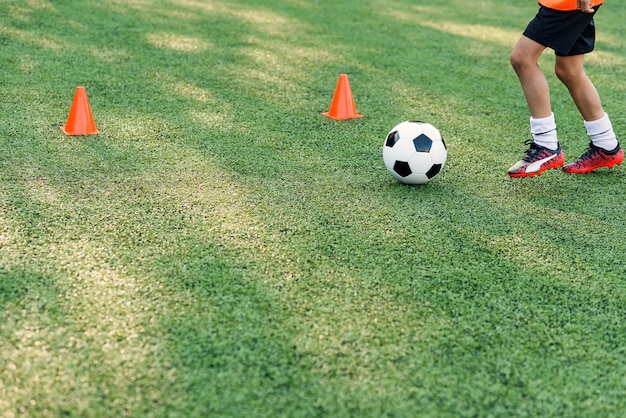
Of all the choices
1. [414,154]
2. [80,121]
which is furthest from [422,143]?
[80,121]

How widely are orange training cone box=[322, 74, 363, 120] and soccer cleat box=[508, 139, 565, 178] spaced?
139cm

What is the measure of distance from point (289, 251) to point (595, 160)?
80.4 inches

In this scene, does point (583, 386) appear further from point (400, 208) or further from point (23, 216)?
point (23, 216)

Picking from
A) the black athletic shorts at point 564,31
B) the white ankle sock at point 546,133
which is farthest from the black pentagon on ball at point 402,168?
the black athletic shorts at point 564,31

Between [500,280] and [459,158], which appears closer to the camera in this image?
[500,280]

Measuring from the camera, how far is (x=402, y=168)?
3830 mm

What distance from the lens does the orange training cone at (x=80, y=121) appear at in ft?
14.7

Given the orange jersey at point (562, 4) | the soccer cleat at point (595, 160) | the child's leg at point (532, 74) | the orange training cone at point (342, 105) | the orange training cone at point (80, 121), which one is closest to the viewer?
the orange jersey at point (562, 4)

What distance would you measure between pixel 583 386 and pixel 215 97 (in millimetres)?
3647

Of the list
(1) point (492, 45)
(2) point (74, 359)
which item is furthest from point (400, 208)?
(1) point (492, 45)

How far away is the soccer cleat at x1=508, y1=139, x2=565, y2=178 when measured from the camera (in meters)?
3.99

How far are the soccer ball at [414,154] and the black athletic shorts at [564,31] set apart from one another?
0.75 metres

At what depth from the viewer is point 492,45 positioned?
23.8 ft

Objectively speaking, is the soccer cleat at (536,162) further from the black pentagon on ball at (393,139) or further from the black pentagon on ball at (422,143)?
the black pentagon on ball at (393,139)
